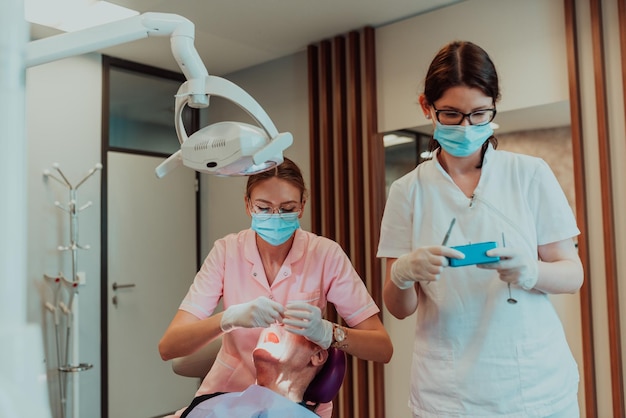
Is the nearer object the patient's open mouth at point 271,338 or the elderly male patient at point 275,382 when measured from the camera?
the elderly male patient at point 275,382

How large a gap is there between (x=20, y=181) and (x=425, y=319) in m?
1.06

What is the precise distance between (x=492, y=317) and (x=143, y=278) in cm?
338

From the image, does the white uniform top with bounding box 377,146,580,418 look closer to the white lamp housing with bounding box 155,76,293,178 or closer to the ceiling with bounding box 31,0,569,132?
the white lamp housing with bounding box 155,76,293,178

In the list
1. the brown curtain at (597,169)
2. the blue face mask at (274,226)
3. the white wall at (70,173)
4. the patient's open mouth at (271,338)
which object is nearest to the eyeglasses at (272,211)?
the blue face mask at (274,226)

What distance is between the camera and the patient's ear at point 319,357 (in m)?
1.41

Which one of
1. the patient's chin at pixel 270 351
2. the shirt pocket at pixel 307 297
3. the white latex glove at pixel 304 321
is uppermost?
the shirt pocket at pixel 307 297

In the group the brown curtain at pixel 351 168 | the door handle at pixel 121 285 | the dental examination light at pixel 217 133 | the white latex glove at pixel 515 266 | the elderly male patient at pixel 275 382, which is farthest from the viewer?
the door handle at pixel 121 285

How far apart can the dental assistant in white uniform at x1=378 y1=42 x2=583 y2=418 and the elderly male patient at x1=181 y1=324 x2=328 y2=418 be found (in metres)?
0.27

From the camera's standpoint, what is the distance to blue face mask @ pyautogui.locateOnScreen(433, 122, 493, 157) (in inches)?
47.1

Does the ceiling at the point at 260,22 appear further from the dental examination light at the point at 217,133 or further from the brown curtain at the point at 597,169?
the dental examination light at the point at 217,133

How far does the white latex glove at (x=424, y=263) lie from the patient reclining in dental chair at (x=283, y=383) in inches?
14.0

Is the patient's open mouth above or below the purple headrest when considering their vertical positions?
above

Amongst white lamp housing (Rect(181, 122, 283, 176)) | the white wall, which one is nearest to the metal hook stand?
the white wall

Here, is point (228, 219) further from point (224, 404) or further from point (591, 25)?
point (224, 404)
